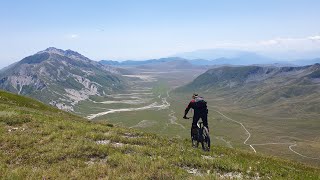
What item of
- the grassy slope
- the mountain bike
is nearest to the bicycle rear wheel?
the mountain bike

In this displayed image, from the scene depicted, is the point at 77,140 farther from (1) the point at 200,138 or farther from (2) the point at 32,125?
(1) the point at 200,138

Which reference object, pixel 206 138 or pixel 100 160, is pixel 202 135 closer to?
pixel 206 138

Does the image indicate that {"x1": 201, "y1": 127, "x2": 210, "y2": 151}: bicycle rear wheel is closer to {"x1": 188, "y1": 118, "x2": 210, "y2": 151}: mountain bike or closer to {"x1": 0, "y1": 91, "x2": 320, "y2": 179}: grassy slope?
{"x1": 188, "y1": 118, "x2": 210, "y2": 151}: mountain bike

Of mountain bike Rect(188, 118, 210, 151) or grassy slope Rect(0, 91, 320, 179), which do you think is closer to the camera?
grassy slope Rect(0, 91, 320, 179)

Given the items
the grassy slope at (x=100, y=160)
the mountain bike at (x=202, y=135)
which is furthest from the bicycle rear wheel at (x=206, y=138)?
the grassy slope at (x=100, y=160)

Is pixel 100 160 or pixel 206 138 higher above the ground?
pixel 100 160

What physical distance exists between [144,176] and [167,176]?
3.53 ft

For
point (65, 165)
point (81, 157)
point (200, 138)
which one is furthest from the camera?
point (200, 138)

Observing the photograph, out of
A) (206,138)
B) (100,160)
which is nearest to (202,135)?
(206,138)

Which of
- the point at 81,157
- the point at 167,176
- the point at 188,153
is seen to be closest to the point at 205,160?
the point at 188,153

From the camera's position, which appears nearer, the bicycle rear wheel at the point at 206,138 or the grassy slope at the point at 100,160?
the grassy slope at the point at 100,160

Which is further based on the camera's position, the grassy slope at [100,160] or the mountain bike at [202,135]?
the mountain bike at [202,135]

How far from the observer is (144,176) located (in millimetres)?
15734

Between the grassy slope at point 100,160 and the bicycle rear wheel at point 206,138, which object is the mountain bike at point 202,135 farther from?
the grassy slope at point 100,160
